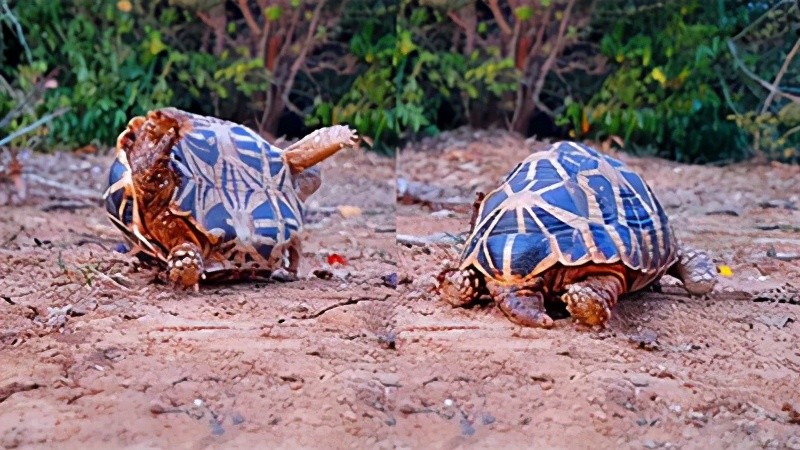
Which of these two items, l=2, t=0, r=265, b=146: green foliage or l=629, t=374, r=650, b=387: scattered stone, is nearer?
l=629, t=374, r=650, b=387: scattered stone

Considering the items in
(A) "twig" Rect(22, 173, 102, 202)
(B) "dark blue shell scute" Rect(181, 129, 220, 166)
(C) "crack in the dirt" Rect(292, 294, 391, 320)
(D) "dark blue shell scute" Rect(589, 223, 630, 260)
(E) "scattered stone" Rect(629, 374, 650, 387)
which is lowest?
(A) "twig" Rect(22, 173, 102, 202)

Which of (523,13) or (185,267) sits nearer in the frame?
(185,267)

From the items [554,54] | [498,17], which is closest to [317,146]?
[498,17]

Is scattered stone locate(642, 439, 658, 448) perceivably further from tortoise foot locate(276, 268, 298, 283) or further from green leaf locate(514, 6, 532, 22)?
green leaf locate(514, 6, 532, 22)

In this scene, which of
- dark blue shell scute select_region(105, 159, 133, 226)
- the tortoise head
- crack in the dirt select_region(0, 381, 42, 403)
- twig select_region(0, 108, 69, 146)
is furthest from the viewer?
twig select_region(0, 108, 69, 146)

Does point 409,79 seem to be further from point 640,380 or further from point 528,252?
point 640,380

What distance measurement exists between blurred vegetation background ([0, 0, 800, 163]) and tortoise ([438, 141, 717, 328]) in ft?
2.74

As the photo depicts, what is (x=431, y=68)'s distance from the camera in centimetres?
324

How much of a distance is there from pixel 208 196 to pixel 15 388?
2.84 feet

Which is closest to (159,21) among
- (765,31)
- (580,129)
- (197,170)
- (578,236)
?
(197,170)

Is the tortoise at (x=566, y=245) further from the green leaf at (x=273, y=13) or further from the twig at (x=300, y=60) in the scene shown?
the green leaf at (x=273, y=13)

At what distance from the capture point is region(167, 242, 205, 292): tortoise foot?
2162mm

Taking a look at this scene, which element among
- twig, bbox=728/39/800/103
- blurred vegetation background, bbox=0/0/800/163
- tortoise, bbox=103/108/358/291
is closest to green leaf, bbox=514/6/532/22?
blurred vegetation background, bbox=0/0/800/163

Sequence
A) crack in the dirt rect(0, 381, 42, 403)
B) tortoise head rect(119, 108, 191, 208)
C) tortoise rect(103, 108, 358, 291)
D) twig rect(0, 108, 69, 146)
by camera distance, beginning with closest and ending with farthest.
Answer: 1. crack in the dirt rect(0, 381, 42, 403)
2. tortoise head rect(119, 108, 191, 208)
3. tortoise rect(103, 108, 358, 291)
4. twig rect(0, 108, 69, 146)
